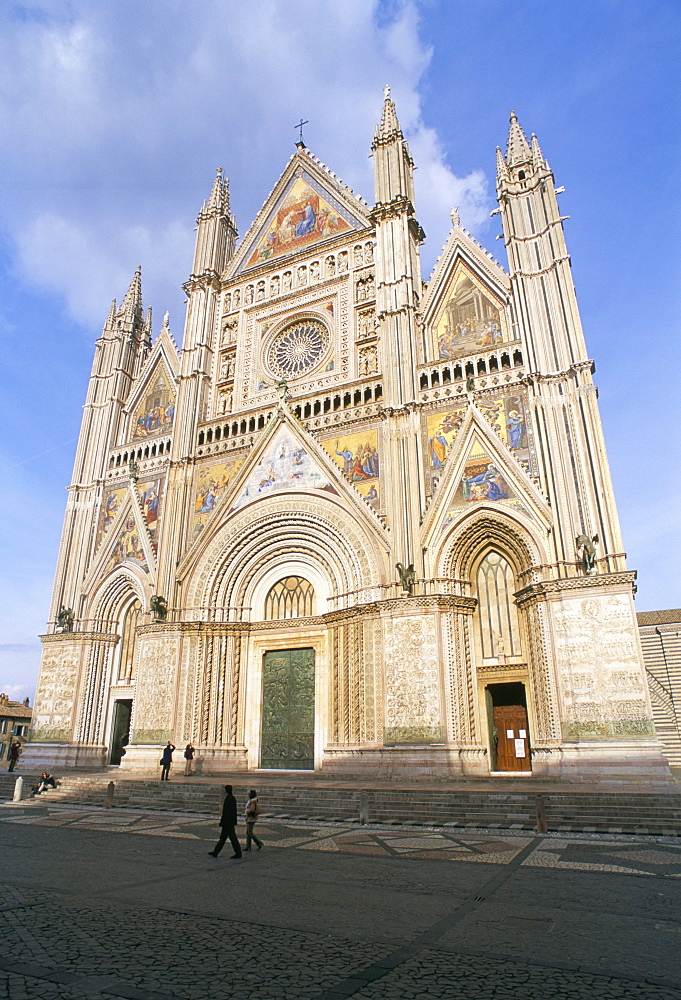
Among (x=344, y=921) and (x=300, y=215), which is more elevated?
(x=300, y=215)

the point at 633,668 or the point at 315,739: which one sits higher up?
the point at 633,668

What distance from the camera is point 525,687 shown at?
18.5 m

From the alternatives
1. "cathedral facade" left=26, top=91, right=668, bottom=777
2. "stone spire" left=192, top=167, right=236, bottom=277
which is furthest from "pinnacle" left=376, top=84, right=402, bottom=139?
"stone spire" left=192, top=167, right=236, bottom=277

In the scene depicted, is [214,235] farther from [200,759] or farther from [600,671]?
[600,671]

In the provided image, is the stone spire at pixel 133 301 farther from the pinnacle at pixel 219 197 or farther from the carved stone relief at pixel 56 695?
the carved stone relief at pixel 56 695

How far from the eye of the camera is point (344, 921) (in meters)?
5.75

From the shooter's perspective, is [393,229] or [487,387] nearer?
[487,387]

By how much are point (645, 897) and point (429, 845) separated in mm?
4128

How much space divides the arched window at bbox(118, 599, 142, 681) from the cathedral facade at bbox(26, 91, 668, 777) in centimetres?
15

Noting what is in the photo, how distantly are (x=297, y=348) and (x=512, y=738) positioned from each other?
16.5 metres

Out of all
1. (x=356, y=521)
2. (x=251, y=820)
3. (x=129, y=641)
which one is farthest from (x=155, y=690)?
(x=251, y=820)

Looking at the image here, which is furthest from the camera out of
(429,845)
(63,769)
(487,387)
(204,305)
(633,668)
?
(204,305)

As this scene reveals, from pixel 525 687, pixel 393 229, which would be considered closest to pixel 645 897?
pixel 525 687

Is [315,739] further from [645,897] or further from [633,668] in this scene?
[645,897]
